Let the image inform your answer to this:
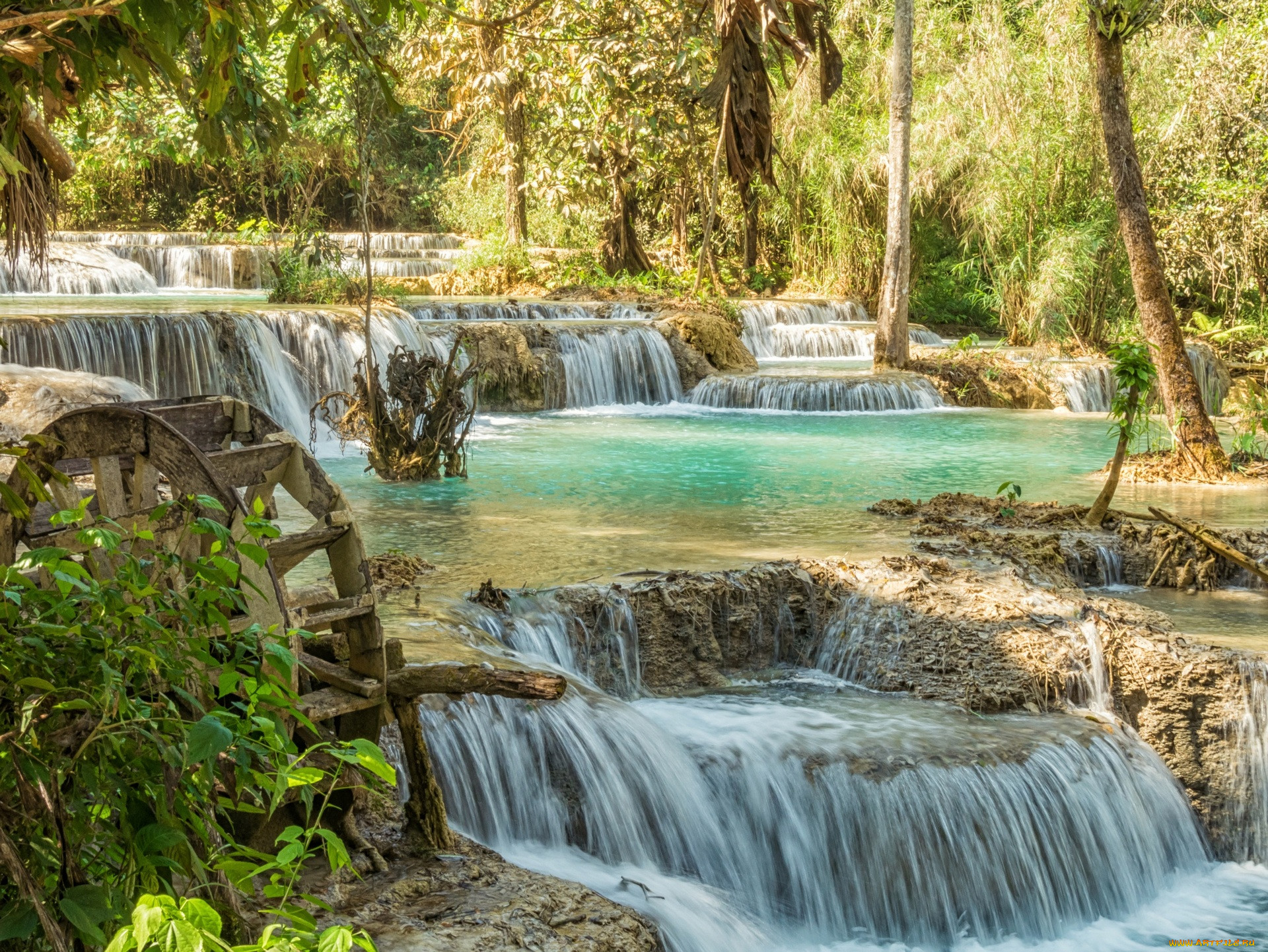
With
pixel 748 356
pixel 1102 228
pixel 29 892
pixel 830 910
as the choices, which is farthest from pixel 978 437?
pixel 29 892

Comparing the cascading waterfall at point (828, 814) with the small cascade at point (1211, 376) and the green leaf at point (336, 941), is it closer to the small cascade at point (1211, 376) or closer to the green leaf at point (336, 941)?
the green leaf at point (336, 941)

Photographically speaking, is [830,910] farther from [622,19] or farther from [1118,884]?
[622,19]

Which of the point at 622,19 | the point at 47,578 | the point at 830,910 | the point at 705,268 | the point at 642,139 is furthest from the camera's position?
the point at 705,268

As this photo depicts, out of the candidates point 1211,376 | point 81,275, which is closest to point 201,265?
point 81,275

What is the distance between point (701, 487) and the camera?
39.5ft

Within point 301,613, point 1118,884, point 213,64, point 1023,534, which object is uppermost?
point 213,64

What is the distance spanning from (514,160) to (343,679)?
22.4 meters

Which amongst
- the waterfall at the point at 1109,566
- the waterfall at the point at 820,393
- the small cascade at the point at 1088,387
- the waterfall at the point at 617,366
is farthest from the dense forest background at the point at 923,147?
the waterfall at the point at 1109,566

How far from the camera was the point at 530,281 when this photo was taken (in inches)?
1024

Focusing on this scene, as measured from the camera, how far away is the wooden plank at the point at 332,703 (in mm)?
4340

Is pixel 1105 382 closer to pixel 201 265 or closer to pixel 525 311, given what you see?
pixel 525 311

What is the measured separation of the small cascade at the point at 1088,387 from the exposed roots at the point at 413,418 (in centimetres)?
1036

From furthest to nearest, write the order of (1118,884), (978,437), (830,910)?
(978,437) → (1118,884) → (830,910)

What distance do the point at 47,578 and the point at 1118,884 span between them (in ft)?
17.5
